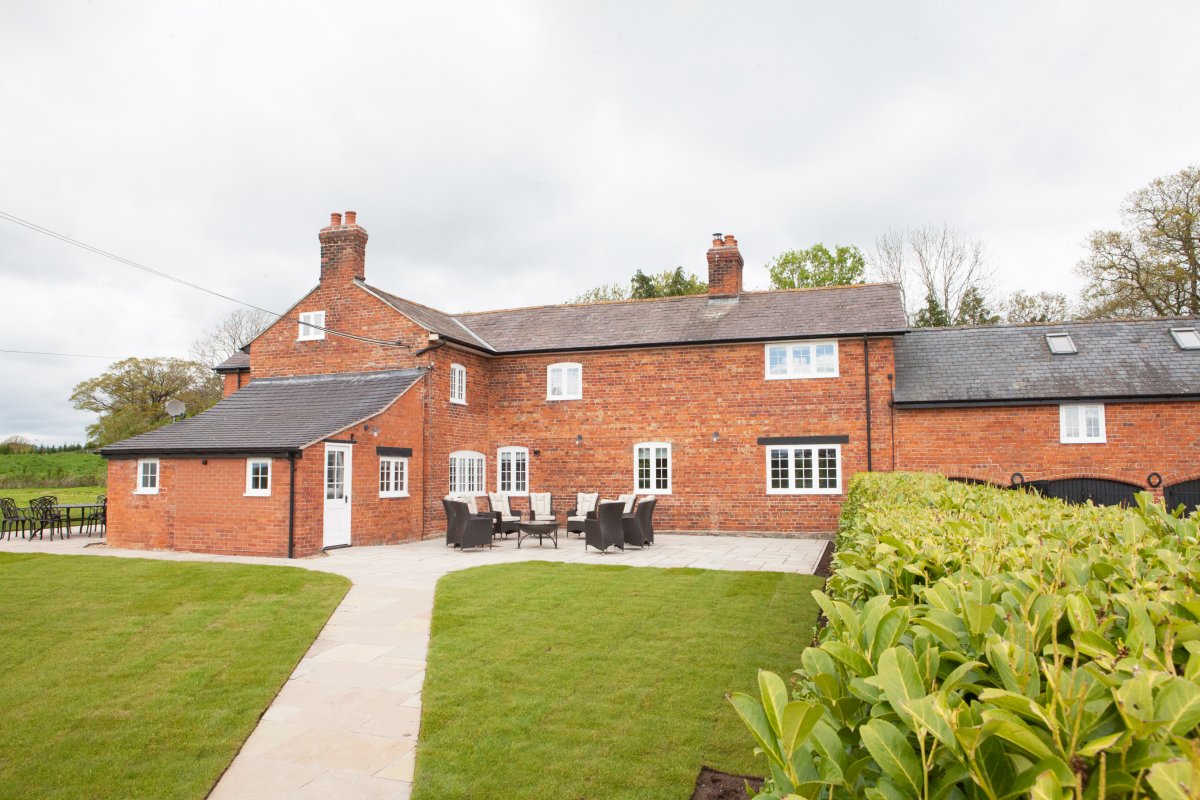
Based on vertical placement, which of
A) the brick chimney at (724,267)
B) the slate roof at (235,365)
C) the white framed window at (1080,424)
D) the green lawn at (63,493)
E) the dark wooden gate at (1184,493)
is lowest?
the green lawn at (63,493)

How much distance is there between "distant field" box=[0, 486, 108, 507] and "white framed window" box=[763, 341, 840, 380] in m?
26.0

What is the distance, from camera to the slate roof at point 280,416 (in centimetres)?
1584

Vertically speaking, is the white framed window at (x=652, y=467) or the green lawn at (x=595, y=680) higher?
the white framed window at (x=652, y=467)

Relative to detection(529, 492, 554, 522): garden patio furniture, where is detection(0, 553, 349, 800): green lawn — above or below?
below

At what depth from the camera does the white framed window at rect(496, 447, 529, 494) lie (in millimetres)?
21484

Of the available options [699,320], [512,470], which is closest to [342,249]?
[512,470]

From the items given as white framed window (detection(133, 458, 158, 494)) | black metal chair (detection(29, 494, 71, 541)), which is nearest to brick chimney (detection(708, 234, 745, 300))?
white framed window (detection(133, 458, 158, 494))

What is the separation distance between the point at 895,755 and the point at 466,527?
621 inches

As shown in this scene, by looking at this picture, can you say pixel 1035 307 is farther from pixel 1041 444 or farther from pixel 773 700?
pixel 773 700

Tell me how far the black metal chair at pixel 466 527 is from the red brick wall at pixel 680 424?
99.4 inches

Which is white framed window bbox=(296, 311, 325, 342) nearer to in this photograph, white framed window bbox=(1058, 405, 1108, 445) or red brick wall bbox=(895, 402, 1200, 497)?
red brick wall bbox=(895, 402, 1200, 497)

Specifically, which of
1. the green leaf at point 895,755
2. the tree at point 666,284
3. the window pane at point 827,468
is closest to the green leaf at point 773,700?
the green leaf at point 895,755

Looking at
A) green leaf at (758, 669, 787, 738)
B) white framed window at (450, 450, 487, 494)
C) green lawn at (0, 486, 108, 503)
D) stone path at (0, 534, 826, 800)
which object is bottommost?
stone path at (0, 534, 826, 800)

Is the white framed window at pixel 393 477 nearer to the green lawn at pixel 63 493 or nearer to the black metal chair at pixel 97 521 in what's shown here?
the black metal chair at pixel 97 521
